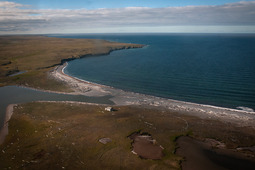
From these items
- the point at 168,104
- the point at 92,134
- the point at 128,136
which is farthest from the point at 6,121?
the point at 168,104

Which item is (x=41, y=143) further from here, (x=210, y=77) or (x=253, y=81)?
(x=253, y=81)

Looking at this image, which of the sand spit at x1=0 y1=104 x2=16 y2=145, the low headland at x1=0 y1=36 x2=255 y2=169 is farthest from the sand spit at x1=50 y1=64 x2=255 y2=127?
the sand spit at x1=0 y1=104 x2=16 y2=145

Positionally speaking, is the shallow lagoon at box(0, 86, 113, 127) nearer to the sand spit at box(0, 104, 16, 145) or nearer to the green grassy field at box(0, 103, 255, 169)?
the sand spit at box(0, 104, 16, 145)

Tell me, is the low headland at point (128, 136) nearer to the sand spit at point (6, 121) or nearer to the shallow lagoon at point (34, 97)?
the sand spit at point (6, 121)

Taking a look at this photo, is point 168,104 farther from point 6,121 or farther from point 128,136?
point 6,121

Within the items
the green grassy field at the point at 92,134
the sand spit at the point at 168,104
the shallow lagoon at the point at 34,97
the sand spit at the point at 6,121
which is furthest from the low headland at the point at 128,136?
the shallow lagoon at the point at 34,97

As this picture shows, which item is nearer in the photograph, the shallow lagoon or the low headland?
the low headland
